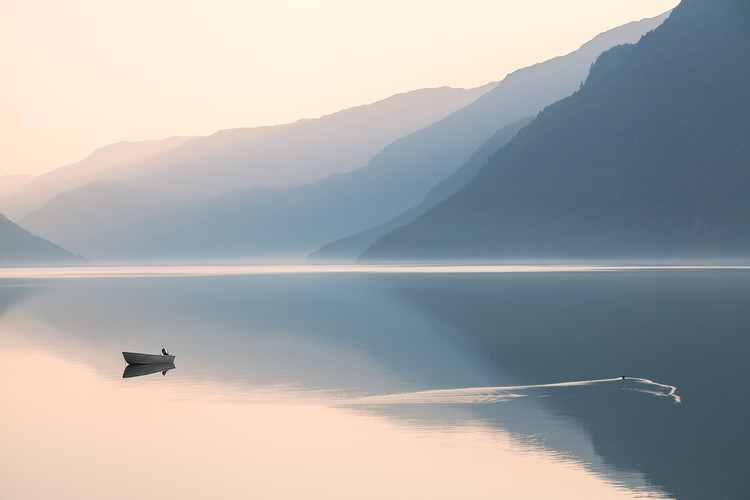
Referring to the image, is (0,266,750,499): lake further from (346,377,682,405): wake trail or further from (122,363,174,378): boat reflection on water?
(122,363,174,378): boat reflection on water

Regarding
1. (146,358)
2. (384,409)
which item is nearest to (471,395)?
(384,409)

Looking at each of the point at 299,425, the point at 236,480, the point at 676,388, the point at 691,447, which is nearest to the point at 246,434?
the point at 299,425

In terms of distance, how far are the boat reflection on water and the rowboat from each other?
0.68ft

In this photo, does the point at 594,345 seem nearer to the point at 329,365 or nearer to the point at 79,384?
the point at 329,365

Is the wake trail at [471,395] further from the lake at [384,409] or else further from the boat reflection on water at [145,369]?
the boat reflection on water at [145,369]

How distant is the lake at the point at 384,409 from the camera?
38156 mm

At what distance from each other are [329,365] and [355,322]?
125 feet

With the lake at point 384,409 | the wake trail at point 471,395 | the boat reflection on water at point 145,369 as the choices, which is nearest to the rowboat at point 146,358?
the boat reflection on water at point 145,369

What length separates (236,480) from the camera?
38.4m

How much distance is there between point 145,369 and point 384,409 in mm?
22541

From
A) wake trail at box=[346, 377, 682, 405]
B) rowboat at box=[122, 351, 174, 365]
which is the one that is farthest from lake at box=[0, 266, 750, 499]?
rowboat at box=[122, 351, 174, 365]

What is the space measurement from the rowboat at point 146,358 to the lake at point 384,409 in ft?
4.19

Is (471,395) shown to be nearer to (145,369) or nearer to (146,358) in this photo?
(145,369)

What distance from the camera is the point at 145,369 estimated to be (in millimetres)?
69375
